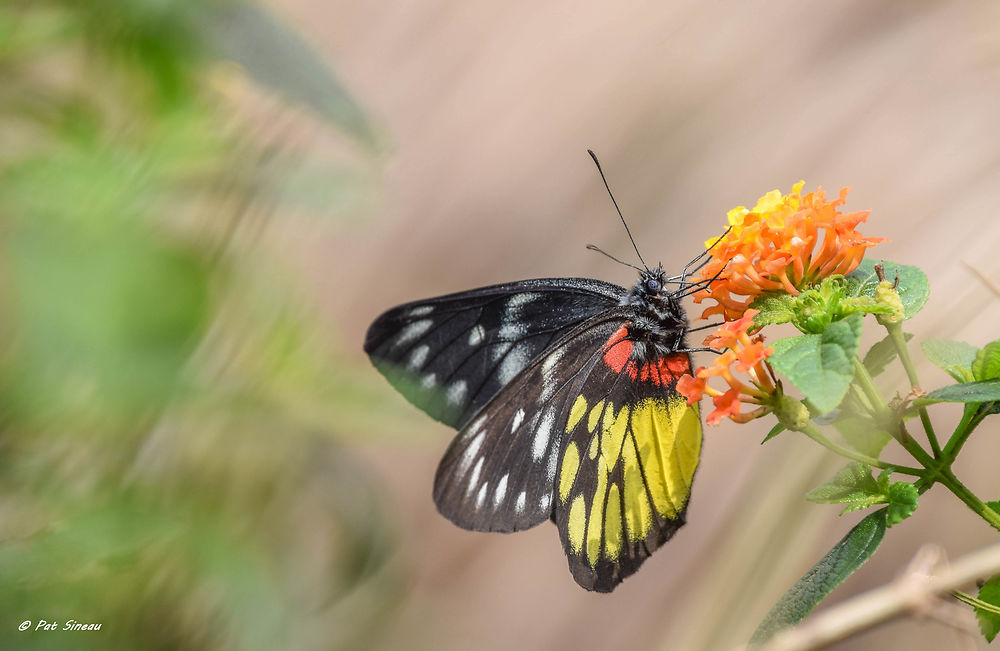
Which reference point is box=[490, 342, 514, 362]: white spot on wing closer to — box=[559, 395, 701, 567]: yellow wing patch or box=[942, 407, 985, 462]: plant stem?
box=[559, 395, 701, 567]: yellow wing patch

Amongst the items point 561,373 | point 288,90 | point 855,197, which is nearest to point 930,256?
point 855,197

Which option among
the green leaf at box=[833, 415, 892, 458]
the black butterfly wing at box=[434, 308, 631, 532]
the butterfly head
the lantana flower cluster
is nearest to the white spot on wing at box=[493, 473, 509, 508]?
the black butterfly wing at box=[434, 308, 631, 532]

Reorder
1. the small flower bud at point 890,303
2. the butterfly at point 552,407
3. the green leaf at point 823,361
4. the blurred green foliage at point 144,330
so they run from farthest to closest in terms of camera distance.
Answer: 1. the butterfly at point 552,407
2. the blurred green foliage at point 144,330
3. the small flower bud at point 890,303
4. the green leaf at point 823,361

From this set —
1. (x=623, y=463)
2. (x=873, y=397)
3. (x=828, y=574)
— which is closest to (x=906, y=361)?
(x=873, y=397)

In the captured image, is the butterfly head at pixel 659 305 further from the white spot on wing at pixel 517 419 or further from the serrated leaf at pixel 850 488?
the serrated leaf at pixel 850 488

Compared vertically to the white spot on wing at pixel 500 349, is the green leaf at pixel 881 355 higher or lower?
lower

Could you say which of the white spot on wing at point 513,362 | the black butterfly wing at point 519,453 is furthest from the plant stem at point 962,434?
the white spot on wing at point 513,362

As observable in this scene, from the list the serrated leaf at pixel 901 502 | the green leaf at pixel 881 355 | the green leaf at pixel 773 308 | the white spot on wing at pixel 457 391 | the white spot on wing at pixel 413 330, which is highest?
the white spot on wing at pixel 413 330
